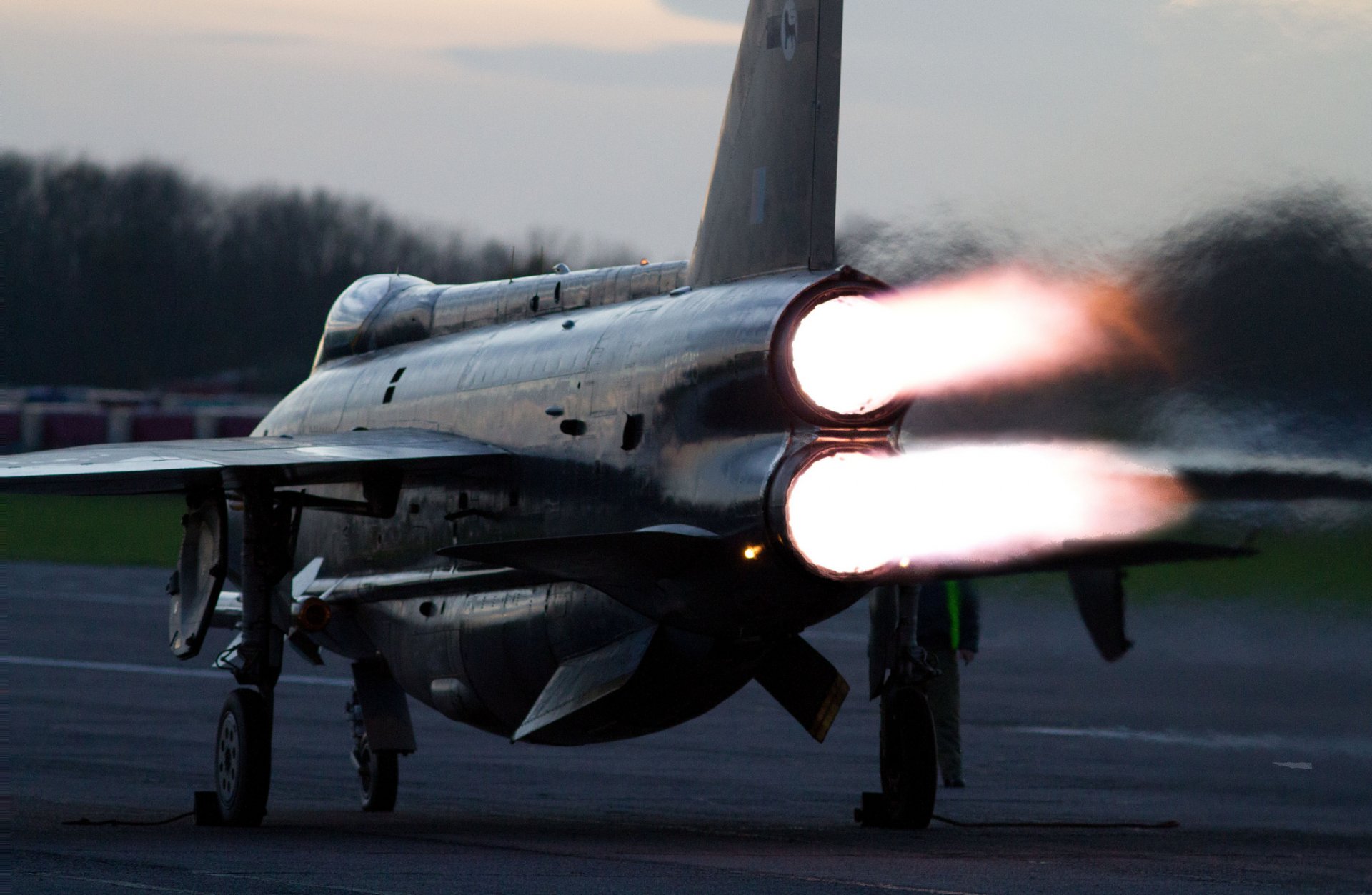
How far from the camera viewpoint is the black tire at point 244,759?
14133mm

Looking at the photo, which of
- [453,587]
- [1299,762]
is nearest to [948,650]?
[1299,762]

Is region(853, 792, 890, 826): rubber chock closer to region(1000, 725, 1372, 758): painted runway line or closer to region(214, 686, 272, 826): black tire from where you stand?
region(1000, 725, 1372, 758): painted runway line

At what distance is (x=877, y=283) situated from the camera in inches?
454

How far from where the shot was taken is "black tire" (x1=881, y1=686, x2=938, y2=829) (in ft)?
41.9

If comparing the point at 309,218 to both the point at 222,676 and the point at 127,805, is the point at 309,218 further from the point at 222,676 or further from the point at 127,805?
the point at 127,805

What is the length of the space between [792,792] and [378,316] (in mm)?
5514

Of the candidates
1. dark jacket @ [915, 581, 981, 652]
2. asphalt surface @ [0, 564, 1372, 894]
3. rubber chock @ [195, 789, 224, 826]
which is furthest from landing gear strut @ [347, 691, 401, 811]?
dark jacket @ [915, 581, 981, 652]

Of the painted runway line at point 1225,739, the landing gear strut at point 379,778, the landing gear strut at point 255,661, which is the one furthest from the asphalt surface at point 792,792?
the landing gear strut at point 255,661

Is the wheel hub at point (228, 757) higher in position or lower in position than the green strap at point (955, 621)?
lower

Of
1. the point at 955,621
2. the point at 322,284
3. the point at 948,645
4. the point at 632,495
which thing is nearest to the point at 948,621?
the point at 955,621

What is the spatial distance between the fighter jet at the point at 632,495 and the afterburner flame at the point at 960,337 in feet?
0.10

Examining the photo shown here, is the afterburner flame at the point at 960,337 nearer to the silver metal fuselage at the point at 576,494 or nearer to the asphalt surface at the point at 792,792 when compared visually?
the silver metal fuselage at the point at 576,494

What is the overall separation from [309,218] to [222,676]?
22.4 metres

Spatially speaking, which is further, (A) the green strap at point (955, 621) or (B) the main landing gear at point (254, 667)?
(A) the green strap at point (955, 621)
